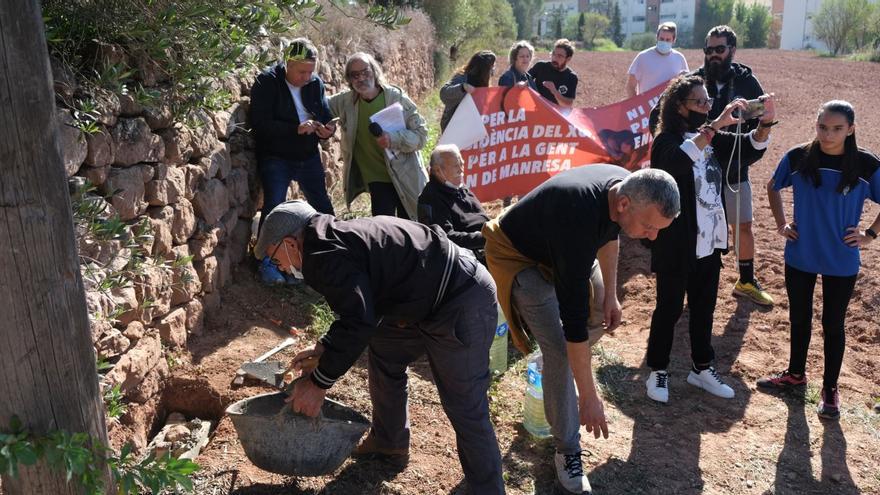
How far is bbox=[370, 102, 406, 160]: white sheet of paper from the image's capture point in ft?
19.5

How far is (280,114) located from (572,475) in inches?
134

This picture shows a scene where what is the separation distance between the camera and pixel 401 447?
4.13 m

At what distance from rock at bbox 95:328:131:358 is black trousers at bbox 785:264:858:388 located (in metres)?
4.09

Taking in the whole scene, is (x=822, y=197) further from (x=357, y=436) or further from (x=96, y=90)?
(x=96, y=90)

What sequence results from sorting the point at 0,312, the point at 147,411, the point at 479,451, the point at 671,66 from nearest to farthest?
1. the point at 0,312
2. the point at 479,451
3. the point at 147,411
4. the point at 671,66

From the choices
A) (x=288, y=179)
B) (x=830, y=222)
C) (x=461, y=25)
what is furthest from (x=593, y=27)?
(x=830, y=222)

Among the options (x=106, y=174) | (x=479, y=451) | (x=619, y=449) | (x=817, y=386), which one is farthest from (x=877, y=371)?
(x=106, y=174)

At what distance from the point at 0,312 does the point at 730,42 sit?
227 inches

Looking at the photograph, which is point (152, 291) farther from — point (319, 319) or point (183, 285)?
point (319, 319)

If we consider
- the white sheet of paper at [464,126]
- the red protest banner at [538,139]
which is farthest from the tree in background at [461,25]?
the white sheet of paper at [464,126]

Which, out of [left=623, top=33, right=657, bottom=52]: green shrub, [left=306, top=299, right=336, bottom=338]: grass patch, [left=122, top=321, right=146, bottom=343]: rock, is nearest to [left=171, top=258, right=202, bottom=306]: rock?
[left=122, top=321, right=146, bottom=343]: rock

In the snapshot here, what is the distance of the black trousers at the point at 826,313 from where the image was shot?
4887 mm

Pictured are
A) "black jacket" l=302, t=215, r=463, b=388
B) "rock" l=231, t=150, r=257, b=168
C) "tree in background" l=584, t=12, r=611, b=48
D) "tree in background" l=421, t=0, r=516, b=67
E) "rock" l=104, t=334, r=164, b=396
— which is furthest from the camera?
"tree in background" l=584, t=12, r=611, b=48

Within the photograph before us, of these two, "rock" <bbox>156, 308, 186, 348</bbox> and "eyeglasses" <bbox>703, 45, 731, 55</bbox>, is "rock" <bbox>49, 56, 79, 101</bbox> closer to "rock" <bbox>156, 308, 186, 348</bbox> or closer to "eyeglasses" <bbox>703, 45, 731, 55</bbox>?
"rock" <bbox>156, 308, 186, 348</bbox>
